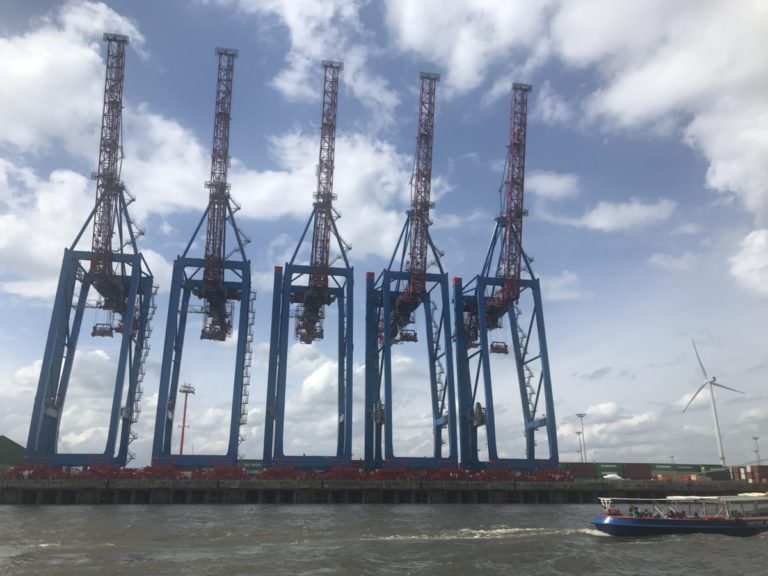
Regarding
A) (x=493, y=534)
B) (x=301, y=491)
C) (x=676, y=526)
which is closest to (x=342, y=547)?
(x=493, y=534)

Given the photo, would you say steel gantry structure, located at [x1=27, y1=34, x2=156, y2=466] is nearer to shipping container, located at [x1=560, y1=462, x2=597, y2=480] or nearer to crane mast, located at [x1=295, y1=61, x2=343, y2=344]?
crane mast, located at [x1=295, y1=61, x2=343, y2=344]

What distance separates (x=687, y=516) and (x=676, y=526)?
1.40 meters

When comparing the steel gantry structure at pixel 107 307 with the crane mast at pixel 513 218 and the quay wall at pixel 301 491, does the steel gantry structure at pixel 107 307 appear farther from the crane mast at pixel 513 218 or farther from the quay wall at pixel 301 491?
the crane mast at pixel 513 218

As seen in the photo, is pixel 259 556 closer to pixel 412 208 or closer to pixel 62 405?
pixel 62 405

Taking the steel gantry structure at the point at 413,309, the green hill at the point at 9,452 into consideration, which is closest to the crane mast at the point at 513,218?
the steel gantry structure at the point at 413,309

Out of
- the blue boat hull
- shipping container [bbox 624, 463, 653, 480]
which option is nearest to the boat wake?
the blue boat hull

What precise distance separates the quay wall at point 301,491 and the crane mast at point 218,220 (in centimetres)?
2217

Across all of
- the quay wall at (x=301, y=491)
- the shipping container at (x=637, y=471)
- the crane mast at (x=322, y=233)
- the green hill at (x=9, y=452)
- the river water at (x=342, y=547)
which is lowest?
the river water at (x=342, y=547)

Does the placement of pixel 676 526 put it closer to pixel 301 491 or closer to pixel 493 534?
pixel 493 534

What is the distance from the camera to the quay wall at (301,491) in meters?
58.4

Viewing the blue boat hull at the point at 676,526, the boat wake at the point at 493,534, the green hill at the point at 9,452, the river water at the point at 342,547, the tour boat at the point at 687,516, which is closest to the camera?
the river water at the point at 342,547

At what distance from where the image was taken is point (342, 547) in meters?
30.8

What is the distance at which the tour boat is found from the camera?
36750 millimetres

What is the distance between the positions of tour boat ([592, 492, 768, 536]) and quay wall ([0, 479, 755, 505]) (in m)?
27.5
